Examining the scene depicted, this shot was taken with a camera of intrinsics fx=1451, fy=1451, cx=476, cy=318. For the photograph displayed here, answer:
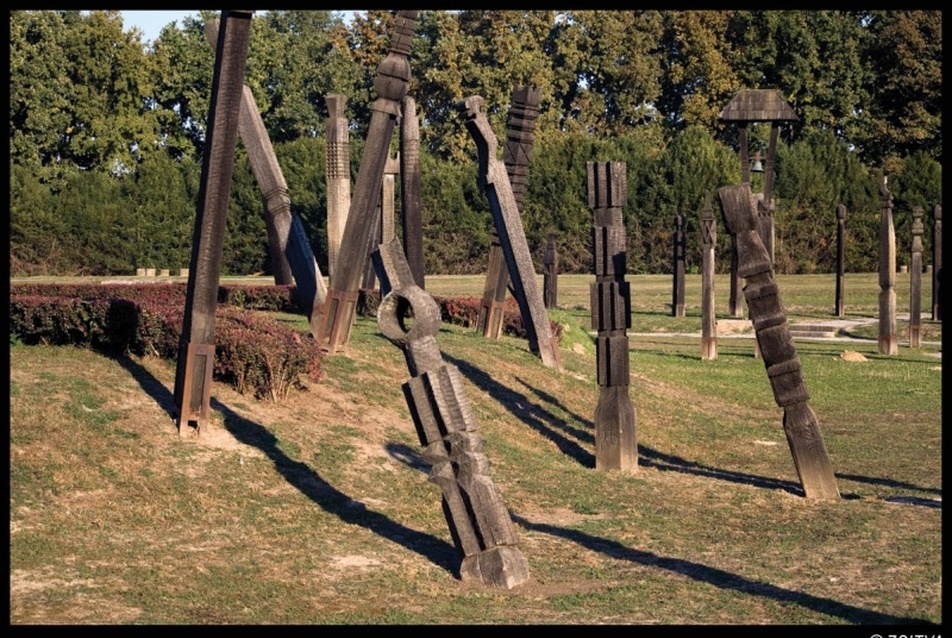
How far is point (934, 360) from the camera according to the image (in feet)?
74.4

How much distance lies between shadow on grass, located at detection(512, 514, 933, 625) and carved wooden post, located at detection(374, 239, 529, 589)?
107 centimetres

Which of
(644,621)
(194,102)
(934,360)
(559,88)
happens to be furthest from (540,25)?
(644,621)

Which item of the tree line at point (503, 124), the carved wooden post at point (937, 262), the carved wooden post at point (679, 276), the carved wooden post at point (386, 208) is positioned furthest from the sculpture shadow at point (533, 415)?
the tree line at point (503, 124)

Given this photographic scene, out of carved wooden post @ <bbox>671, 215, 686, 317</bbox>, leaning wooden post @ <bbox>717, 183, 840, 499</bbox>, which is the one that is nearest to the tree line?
carved wooden post @ <bbox>671, 215, 686, 317</bbox>

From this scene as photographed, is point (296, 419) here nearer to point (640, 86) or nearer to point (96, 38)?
point (96, 38)

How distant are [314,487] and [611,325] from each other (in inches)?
128

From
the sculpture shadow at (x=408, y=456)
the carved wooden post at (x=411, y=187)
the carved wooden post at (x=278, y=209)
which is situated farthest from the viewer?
the carved wooden post at (x=411, y=187)

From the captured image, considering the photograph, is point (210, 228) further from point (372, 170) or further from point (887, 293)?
point (887, 293)

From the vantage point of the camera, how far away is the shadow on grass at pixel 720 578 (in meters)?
7.92

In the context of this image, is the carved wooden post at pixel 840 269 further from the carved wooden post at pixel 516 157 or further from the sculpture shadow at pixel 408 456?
the sculpture shadow at pixel 408 456

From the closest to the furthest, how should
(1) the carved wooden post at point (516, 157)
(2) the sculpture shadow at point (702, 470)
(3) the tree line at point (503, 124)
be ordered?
(2) the sculpture shadow at point (702, 470) < (1) the carved wooden post at point (516, 157) < (3) the tree line at point (503, 124)

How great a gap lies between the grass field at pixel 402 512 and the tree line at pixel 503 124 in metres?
23.3

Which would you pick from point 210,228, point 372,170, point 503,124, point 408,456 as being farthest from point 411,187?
point 503,124

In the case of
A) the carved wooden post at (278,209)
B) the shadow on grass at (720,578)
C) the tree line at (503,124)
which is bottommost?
the shadow on grass at (720,578)
